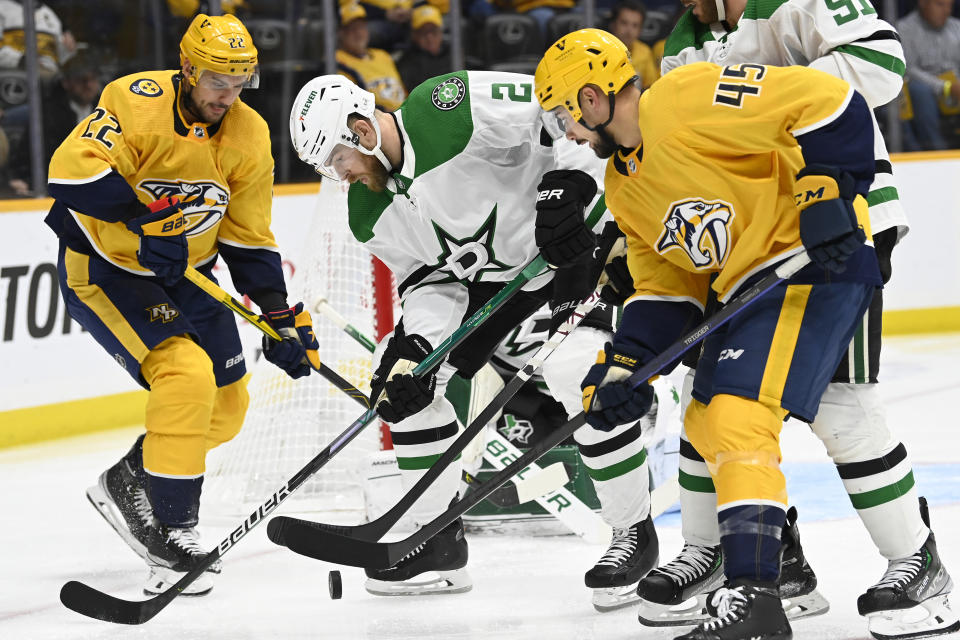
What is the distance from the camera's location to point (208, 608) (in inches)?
109

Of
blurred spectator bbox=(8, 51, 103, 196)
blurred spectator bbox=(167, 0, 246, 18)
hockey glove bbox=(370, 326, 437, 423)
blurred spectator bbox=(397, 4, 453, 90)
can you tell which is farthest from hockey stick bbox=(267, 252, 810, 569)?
blurred spectator bbox=(397, 4, 453, 90)

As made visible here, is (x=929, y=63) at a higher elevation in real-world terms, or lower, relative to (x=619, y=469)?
higher

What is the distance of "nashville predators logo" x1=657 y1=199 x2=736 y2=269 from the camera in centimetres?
215

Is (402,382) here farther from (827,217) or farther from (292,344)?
(827,217)

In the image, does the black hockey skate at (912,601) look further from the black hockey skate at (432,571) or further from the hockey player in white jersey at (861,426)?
the black hockey skate at (432,571)

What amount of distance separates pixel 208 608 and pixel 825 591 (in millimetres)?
1283

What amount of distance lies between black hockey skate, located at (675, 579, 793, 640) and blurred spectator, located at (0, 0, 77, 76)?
4104mm

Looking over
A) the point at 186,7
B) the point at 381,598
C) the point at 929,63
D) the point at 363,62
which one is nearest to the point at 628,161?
the point at 381,598

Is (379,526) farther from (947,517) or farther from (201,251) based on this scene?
(947,517)

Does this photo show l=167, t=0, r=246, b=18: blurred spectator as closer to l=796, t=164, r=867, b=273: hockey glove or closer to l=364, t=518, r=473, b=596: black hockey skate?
l=364, t=518, r=473, b=596: black hockey skate

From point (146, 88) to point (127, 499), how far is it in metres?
0.97

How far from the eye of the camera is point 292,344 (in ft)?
9.74

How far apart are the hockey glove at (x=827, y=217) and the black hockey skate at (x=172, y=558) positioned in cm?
154

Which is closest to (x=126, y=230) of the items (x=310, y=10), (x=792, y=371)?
(x=792, y=371)
